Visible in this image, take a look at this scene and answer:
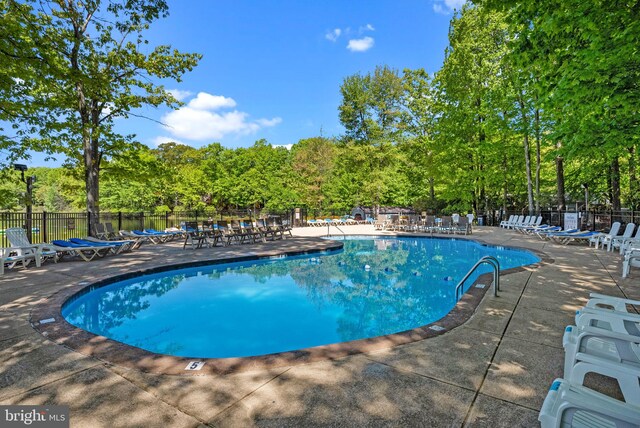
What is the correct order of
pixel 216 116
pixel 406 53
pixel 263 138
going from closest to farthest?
pixel 406 53
pixel 263 138
pixel 216 116

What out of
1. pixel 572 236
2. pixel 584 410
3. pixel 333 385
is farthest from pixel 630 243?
pixel 333 385

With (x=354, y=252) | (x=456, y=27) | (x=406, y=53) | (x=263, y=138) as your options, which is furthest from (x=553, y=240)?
(x=263, y=138)

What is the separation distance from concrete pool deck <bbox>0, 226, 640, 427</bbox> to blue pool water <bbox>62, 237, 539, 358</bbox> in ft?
6.29

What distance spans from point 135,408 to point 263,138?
46150 mm

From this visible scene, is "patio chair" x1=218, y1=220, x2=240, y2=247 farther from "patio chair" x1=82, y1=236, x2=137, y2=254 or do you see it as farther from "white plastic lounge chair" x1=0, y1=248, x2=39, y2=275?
"white plastic lounge chair" x1=0, y1=248, x2=39, y2=275

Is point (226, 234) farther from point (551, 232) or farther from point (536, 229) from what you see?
point (536, 229)

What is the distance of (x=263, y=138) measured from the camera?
1825 inches

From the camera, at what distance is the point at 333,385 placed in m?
2.75

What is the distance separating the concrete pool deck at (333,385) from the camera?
7.65 feet

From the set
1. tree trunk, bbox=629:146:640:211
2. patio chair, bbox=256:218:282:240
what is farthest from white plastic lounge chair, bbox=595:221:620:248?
patio chair, bbox=256:218:282:240

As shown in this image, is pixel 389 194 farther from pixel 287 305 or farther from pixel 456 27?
pixel 287 305

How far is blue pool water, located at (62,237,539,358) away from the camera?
5.49 meters

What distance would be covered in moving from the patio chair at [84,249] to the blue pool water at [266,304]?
9.77 feet

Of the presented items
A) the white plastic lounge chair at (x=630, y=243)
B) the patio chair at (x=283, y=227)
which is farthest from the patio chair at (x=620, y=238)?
the patio chair at (x=283, y=227)
